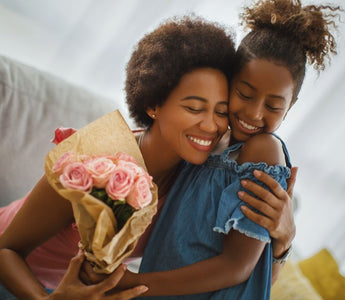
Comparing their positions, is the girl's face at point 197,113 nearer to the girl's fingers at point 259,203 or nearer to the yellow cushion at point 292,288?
the girl's fingers at point 259,203

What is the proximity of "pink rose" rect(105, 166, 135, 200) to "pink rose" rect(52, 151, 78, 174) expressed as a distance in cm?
10

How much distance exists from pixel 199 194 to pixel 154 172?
0.20 meters

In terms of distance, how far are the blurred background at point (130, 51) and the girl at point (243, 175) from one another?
616 mm

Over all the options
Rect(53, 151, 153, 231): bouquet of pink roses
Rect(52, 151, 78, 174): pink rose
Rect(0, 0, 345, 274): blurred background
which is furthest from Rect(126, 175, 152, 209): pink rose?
Rect(0, 0, 345, 274): blurred background

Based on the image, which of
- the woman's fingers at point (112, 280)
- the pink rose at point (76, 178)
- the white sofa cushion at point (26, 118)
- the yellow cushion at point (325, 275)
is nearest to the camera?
the pink rose at point (76, 178)

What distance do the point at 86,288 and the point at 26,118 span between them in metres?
0.91

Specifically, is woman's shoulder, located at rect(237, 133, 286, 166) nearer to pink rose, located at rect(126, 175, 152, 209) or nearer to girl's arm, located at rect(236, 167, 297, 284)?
girl's arm, located at rect(236, 167, 297, 284)

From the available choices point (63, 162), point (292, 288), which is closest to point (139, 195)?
point (63, 162)

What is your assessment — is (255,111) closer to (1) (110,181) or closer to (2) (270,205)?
(2) (270,205)

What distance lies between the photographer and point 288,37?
1.04 meters

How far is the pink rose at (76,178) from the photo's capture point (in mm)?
750

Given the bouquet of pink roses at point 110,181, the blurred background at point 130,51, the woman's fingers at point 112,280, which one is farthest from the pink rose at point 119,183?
the blurred background at point 130,51

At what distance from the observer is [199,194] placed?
1092 millimetres

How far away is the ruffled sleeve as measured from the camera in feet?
3.02
